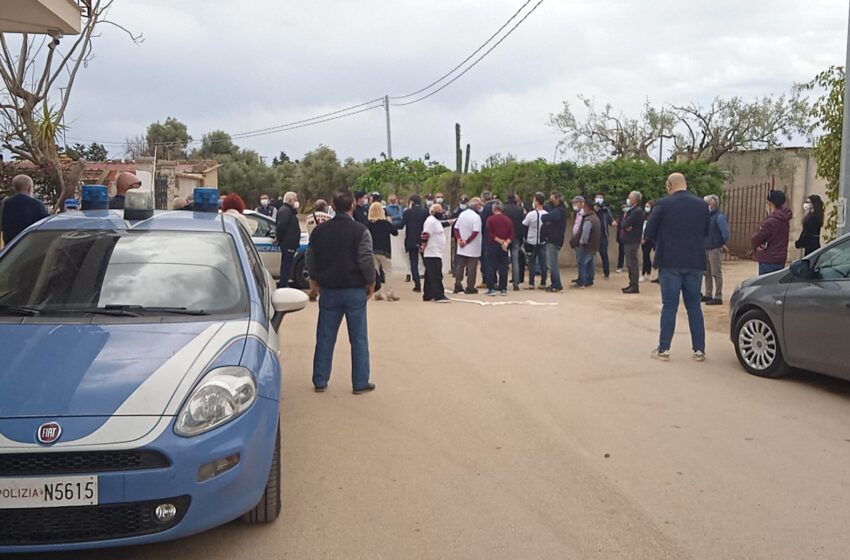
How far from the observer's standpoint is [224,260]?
558cm

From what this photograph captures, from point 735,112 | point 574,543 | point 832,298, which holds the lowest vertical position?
point 574,543

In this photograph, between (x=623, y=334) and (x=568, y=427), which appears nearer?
(x=568, y=427)

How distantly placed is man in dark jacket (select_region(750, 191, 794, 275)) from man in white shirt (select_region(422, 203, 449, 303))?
5.28m

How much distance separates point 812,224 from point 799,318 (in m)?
4.93

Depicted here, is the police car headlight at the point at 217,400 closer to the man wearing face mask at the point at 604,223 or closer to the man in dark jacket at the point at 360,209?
the man in dark jacket at the point at 360,209

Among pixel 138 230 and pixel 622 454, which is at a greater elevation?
pixel 138 230

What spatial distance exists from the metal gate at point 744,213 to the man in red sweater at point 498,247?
1016cm

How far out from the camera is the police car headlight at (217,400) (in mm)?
4047

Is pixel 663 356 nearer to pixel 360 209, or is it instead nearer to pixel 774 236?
pixel 774 236

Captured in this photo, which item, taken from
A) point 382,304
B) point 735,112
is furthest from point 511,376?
point 735,112

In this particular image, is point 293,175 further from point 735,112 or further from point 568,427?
point 568,427

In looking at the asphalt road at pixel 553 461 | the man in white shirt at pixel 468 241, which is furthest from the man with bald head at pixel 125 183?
the man in white shirt at pixel 468 241

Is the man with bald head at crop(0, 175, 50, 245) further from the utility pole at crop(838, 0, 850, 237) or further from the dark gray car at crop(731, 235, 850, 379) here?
the utility pole at crop(838, 0, 850, 237)

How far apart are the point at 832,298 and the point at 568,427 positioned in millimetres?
2853
